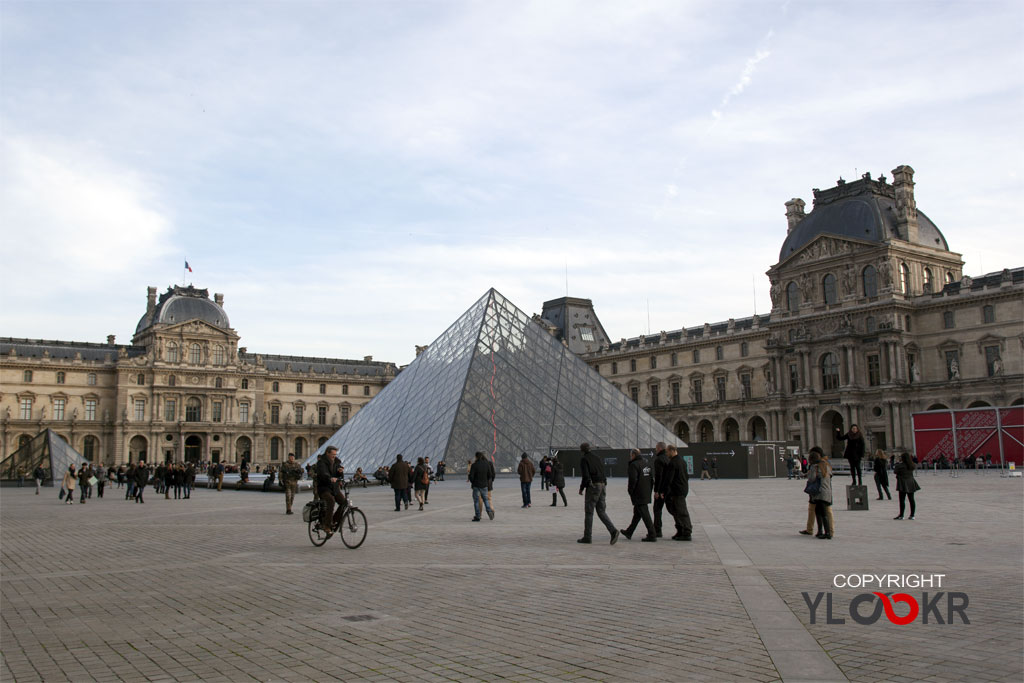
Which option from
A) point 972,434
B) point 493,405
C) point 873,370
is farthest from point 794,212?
point 493,405

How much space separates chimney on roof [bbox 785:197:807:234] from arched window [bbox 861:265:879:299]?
9.12 m

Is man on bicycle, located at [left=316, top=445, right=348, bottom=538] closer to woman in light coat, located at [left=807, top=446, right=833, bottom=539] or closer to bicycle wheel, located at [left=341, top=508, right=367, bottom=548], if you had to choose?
bicycle wheel, located at [left=341, top=508, right=367, bottom=548]

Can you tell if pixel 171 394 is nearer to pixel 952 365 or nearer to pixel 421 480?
pixel 952 365

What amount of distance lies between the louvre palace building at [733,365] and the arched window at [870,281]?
126 millimetres

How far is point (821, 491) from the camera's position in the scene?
34.0ft

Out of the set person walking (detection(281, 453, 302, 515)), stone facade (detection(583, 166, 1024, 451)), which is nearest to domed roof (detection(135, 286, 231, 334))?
stone facade (detection(583, 166, 1024, 451))

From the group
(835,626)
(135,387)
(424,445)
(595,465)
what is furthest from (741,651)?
(135,387)

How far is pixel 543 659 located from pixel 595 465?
6.17m

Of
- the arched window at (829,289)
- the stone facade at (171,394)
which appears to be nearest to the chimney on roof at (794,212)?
the arched window at (829,289)

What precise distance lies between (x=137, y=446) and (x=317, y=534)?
69671 millimetres

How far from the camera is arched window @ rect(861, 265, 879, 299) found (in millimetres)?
52447

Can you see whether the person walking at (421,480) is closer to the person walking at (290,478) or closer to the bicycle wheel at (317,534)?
the person walking at (290,478)

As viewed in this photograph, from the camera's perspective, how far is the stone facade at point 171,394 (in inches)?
2793

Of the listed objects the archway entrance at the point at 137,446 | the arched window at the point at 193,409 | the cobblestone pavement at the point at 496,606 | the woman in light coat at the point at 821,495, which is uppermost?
the arched window at the point at 193,409
